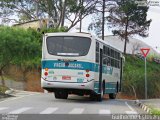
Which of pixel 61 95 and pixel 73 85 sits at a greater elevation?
pixel 73 85

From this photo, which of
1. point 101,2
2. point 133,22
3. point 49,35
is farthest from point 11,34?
point 133,22

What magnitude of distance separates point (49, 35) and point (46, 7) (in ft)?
A: 118

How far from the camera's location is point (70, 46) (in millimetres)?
24375

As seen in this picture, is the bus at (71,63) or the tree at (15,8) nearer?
the bus at (71,63)

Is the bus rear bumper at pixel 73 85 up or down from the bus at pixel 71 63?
down

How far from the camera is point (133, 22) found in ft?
235

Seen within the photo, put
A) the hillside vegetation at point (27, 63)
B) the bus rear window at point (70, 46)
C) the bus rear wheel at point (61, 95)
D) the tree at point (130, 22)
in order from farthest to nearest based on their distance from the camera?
1. the tree at point (130, 22)
2. the hillside vegetation at point (27, 63)
3. the bus rear wheel at point (61, 95)
4. the bus rear window at point (70, 46)

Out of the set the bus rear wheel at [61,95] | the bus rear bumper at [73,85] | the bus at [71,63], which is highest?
the bus at [71,63]

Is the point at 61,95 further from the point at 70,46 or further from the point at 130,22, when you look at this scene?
the point at 130,22

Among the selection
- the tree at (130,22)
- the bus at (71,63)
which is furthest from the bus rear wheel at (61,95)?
the tree at (130,22)

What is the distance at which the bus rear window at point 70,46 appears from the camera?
24.3 metres

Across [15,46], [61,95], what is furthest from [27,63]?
[61,95]

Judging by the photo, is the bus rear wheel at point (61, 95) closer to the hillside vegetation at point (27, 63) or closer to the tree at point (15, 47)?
the hillside vegetation at point (27, 63)

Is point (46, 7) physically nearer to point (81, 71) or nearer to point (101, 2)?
point (101, 2)
